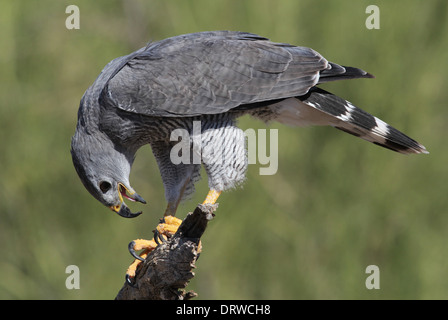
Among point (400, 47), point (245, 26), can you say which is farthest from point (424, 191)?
point (245, 26)

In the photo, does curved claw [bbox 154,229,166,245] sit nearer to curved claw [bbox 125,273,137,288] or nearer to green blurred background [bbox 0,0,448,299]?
curved claw [bbox 125,273,137,288]

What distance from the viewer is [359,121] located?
3.94 m

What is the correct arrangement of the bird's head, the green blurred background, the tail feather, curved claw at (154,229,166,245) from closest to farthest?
the bird's head, curved claw at (154,229,166,245), the tail feather, the green blurred background

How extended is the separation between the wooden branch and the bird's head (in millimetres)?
332

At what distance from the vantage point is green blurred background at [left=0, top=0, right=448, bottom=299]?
18.0ft

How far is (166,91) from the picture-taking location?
367 centimetres

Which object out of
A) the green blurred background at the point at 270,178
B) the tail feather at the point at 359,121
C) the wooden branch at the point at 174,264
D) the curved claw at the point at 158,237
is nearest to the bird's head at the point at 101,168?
the curved claw at the point at 158,237

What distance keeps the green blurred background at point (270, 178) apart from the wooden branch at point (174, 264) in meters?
1.95

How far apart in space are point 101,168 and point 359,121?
64.4 inches

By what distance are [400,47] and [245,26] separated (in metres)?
1.41

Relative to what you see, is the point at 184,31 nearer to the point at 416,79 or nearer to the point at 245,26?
the point at 245,26

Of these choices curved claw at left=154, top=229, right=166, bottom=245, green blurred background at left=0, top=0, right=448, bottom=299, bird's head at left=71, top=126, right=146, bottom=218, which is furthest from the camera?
green blurred background at left=0, top=0, right=448, bottom=299

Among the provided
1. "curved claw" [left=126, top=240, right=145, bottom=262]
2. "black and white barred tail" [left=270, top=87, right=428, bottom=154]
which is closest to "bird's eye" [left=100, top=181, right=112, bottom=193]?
"curved claw" [left=126, top=240, right=145, bottom=262]

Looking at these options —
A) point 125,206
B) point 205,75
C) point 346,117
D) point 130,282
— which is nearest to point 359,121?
point 346,117
